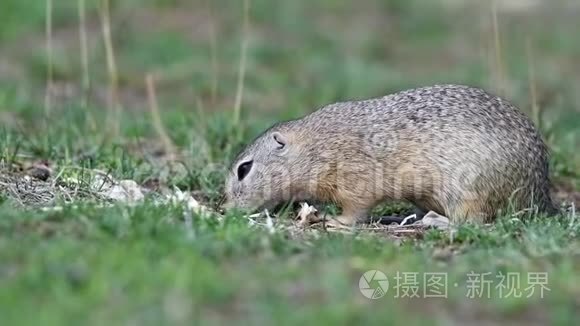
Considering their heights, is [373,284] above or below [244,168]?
above

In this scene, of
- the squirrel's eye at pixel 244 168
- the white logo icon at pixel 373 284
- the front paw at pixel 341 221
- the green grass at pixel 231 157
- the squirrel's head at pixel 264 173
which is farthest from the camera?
the squirrel's eye at pixel 244 168

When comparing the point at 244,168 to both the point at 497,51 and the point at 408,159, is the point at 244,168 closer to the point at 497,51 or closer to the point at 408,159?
the point at 408,159

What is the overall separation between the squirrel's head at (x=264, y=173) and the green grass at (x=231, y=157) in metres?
0.32

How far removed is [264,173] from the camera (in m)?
8.13

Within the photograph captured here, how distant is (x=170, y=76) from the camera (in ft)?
46.2

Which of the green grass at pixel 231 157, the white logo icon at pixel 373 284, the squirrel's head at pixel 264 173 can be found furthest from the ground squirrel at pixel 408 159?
the white logo icon at pixel 373 284

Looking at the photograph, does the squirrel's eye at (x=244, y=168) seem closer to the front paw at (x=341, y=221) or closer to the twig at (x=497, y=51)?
the front paw at (x=341, y=221)

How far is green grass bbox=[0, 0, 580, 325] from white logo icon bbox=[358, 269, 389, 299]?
5 cm

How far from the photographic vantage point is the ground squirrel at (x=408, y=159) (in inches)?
302

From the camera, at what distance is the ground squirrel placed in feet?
25.1

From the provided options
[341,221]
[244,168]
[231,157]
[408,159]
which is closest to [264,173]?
[244,168]

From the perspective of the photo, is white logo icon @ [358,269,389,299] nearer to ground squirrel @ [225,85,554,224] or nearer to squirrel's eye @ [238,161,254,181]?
ground squirrel @ [225,85,554,224]

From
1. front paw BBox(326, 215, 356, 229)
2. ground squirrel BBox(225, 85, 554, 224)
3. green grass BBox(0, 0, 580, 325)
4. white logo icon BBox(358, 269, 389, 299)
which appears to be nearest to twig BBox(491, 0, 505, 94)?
green grass BBox(0, 0, 580, 325)

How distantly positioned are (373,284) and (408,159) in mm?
2361
